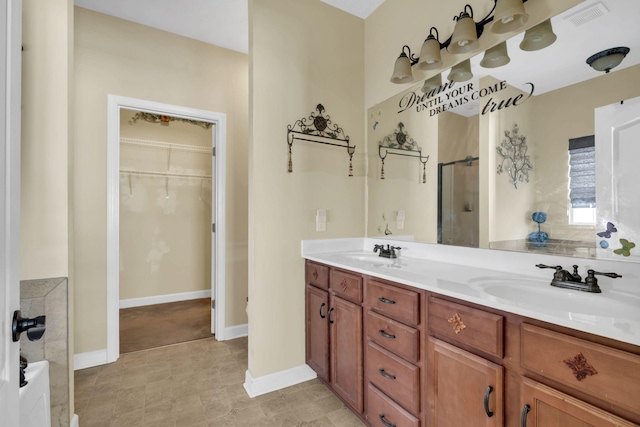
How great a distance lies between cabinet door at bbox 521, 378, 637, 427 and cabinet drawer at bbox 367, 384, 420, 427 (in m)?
0.55

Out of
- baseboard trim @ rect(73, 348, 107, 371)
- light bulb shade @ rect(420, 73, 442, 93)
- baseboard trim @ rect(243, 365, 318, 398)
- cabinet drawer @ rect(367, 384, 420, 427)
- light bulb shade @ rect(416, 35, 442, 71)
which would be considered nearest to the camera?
cabinet drawer @ rect(367, 384, 420, 427)

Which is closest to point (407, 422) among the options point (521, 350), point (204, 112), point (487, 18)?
point (521, 350)

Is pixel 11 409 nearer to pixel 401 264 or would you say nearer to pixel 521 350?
pixel 521 350

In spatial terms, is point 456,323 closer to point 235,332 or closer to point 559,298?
point 559,298

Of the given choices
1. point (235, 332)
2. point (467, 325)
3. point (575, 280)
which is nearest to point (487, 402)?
point (467, 325)

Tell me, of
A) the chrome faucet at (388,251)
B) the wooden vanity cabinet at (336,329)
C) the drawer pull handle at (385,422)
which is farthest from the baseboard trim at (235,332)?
the drawer pull handle at (385,422)

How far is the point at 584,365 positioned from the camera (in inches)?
32.1

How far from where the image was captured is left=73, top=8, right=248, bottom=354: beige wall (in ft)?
7.97

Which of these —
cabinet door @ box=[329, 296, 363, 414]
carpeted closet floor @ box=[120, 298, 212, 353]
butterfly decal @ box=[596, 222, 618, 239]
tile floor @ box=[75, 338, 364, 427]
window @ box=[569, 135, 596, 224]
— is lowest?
tile floor @ box=[75, 338, 364, 427]

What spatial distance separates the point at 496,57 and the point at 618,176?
0.83 metres

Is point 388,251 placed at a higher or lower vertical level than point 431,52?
lower

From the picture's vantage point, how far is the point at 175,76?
2787 mm

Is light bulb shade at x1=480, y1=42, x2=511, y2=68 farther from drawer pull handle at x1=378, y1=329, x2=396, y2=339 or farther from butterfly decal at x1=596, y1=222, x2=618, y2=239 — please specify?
drawer pull handle at x1=378, y1=329, x2=396, y2=339

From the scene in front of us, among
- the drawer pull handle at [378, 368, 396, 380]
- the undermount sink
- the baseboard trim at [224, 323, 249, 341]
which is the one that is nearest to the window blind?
the undermount sink
